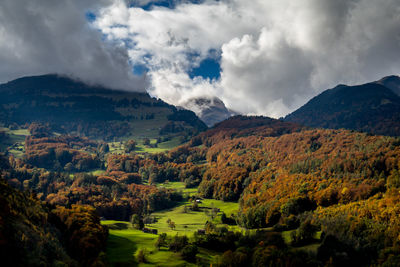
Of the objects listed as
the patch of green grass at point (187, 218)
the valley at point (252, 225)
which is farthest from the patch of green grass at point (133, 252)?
the patch of green grass at point (187, 218)

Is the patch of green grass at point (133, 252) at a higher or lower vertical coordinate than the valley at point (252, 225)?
lower

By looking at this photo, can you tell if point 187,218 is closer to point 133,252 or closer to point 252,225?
point 252,225

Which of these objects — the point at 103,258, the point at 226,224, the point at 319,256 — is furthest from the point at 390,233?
the point at 103,258

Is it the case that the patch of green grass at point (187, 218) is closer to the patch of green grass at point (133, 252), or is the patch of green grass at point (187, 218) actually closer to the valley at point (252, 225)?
the valley at point (252, 225)

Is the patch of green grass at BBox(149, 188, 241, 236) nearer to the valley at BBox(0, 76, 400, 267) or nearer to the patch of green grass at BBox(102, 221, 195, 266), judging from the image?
the valley at BBox(0, 76, 400, 267)

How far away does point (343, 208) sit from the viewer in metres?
122

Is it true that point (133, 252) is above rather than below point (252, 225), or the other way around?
below

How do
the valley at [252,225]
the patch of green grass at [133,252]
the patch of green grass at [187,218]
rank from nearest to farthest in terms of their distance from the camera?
1. the valley at [252,225]
2. the patch of green grass at [133,252]
3. the patch of green grass at [187,218]

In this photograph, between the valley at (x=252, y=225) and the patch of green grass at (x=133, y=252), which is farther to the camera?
the patch of green grass at (x=133, y=252)

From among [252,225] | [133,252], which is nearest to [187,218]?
[252,225]

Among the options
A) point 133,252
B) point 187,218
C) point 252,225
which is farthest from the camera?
point 187,218

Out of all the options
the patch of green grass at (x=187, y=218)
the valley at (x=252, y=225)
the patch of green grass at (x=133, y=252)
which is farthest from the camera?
the patch of green grass at (x=187, y=218)

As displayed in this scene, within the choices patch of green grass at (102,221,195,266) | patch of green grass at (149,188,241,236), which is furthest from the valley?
patch of green grass at (149,188,241,236)

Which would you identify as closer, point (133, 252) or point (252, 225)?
point (133, 252)
